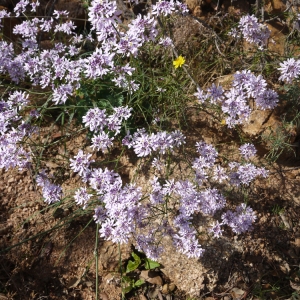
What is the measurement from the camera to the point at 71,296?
3.42 metres

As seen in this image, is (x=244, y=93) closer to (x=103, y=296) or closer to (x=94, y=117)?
(x=94, y=117)

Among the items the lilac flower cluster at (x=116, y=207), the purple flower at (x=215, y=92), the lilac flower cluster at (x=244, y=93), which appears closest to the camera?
the lilac flower cluster at (x=116, y=207)

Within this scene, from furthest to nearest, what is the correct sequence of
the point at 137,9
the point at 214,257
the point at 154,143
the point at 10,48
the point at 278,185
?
the point at 137,9, the point at 278,185, the point at 214,257, the point at 10,48, the point at 154,143

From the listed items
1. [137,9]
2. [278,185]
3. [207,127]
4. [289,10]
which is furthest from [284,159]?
[137,9]

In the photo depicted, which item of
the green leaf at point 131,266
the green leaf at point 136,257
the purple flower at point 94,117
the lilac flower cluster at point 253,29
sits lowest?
the green leaf at point 131,266

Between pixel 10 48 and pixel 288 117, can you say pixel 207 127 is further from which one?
pixel 10 48

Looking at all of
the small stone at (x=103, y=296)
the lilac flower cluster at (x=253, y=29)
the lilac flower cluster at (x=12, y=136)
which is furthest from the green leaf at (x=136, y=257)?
the lilac flower cluster at (x=253, y=29)

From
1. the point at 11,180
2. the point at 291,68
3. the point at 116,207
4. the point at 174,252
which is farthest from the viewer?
the point at 11,180

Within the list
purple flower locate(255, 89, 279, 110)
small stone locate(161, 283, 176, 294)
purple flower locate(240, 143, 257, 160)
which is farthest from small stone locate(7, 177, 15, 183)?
purple flower locate(255, 89, 279, 110)

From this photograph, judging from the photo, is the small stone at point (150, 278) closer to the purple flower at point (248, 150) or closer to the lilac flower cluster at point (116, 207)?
the lilac flower cluster at point (116, 207)

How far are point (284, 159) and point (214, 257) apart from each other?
131 cm

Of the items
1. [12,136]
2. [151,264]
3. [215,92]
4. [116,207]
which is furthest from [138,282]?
[215,92]

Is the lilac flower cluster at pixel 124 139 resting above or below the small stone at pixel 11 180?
above

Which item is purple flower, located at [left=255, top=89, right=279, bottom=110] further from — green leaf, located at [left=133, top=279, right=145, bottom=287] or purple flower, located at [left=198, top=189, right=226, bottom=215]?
green leaf, located at [left=133, top=279, right=145, bottom=287]
